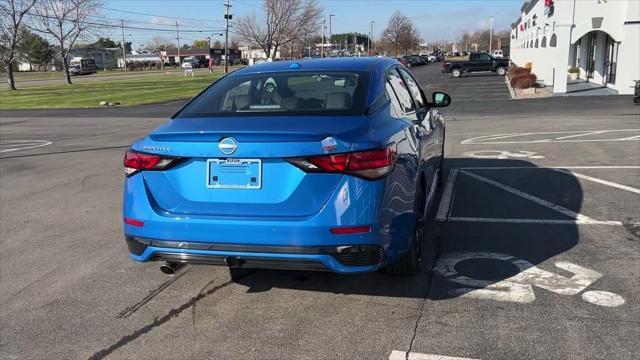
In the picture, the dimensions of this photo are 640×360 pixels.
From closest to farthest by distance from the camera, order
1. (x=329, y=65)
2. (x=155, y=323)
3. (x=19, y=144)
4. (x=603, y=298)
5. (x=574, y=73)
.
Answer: (x=155, y=323) → (x=603, y=298) → (x=329, y=65) → (x=19, y=144) → (x=574, y=73)

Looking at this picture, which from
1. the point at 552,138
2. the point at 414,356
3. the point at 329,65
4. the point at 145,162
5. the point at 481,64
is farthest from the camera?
the point at 481,64

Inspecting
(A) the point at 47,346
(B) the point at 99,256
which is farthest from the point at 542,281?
(B) the point at 99,256

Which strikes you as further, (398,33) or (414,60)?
(398,33)

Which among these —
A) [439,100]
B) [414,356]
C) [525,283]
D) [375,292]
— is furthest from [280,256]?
[439,100]

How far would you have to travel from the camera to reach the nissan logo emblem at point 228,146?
10.9 ft

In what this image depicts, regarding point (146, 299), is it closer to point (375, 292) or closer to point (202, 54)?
point (375, 292)

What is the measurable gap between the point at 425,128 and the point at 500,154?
5.51 metres

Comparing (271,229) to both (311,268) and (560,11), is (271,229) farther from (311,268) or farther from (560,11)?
(560,11)

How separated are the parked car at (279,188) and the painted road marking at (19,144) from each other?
10728mm

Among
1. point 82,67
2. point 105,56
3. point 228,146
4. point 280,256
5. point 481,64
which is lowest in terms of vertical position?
point 280,256

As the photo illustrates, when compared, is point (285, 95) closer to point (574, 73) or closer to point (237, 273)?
point (237, 273)

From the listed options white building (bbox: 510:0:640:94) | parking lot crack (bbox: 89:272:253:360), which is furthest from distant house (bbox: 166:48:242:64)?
parking lot crack (bbox: 89:272:253:360)

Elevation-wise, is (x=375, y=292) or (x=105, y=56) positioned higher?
(x=105, y=56)

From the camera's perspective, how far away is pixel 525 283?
4.16 meters
